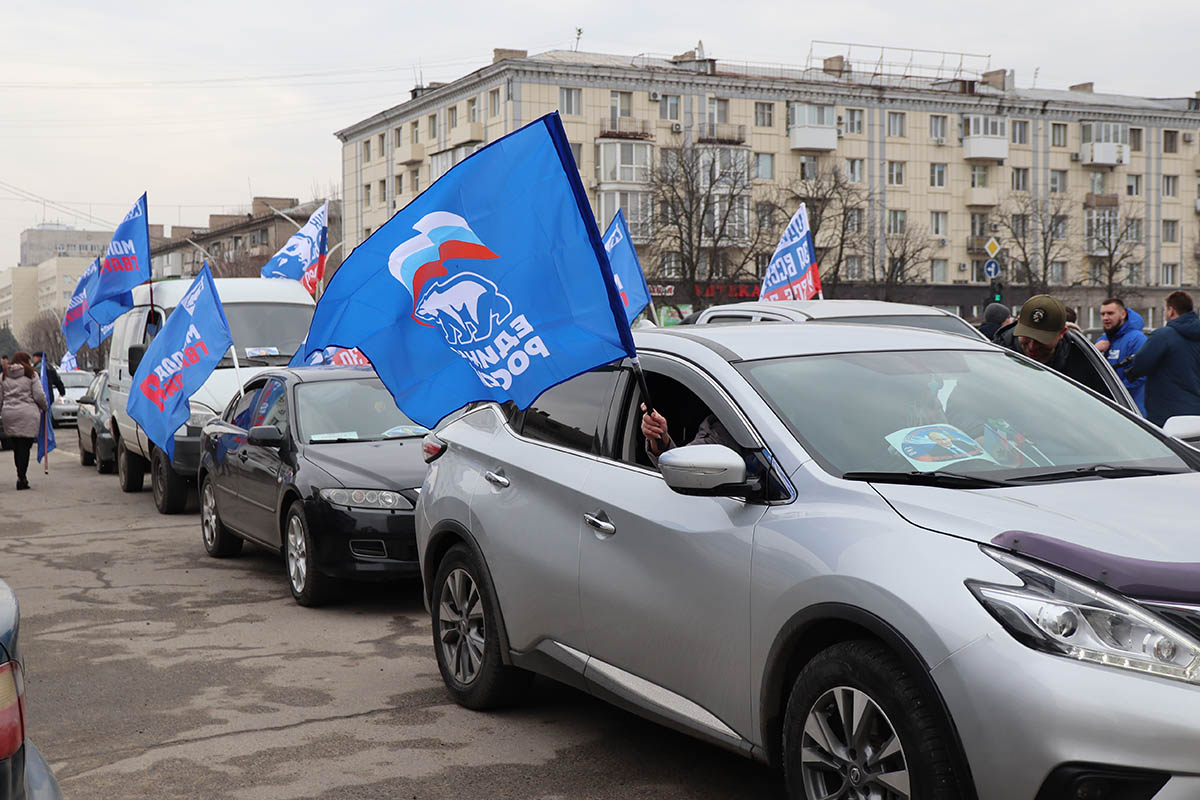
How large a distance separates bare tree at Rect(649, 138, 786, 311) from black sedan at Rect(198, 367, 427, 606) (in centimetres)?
4770

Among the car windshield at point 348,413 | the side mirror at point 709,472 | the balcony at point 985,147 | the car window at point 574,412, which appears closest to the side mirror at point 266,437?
the car windshield at point 348,413

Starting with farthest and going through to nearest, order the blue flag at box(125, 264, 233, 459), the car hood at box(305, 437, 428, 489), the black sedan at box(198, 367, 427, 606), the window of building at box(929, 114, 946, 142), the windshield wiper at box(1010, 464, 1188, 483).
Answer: the window of building at box(929, 114, 946, 142)
the blue flag at box(125, 264, 233, 459)
the car hood at box(305, 437, 428, 489)
the black sedan at box(198, 367, 427, 606)
the windshield wiper at box(1010, 464, 1188, 483)

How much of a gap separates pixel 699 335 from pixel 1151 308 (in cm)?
7608

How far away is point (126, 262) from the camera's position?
56.7 ft

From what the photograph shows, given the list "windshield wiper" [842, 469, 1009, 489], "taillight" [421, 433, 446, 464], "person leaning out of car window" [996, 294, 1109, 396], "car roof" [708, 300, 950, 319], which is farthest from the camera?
"car roof" [708, 300, 950, 319]

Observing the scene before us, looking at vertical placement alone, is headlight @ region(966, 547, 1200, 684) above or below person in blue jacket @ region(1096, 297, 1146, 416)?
below

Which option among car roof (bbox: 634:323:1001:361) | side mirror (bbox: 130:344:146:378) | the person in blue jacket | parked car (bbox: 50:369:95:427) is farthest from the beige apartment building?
car roof (bbox: 634:323:1001:361)

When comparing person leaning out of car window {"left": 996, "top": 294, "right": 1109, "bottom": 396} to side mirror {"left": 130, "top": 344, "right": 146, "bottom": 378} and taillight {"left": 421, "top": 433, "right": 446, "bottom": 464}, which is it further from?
side mirror {"left": 130, "top": 344, "right": 146, "bottom": 378}

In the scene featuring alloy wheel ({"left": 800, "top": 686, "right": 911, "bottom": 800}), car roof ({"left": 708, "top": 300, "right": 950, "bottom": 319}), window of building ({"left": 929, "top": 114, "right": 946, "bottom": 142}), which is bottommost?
alloy wheel ({"left": 800, "top": 686, "right": 911, "bottom": 800})

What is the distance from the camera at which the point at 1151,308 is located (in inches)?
2940

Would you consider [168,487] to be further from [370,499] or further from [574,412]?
[574,412]

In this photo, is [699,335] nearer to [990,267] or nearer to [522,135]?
[522,135]

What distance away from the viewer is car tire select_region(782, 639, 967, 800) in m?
3.37

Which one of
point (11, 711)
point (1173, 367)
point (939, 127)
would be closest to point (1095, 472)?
point (11, 711)
